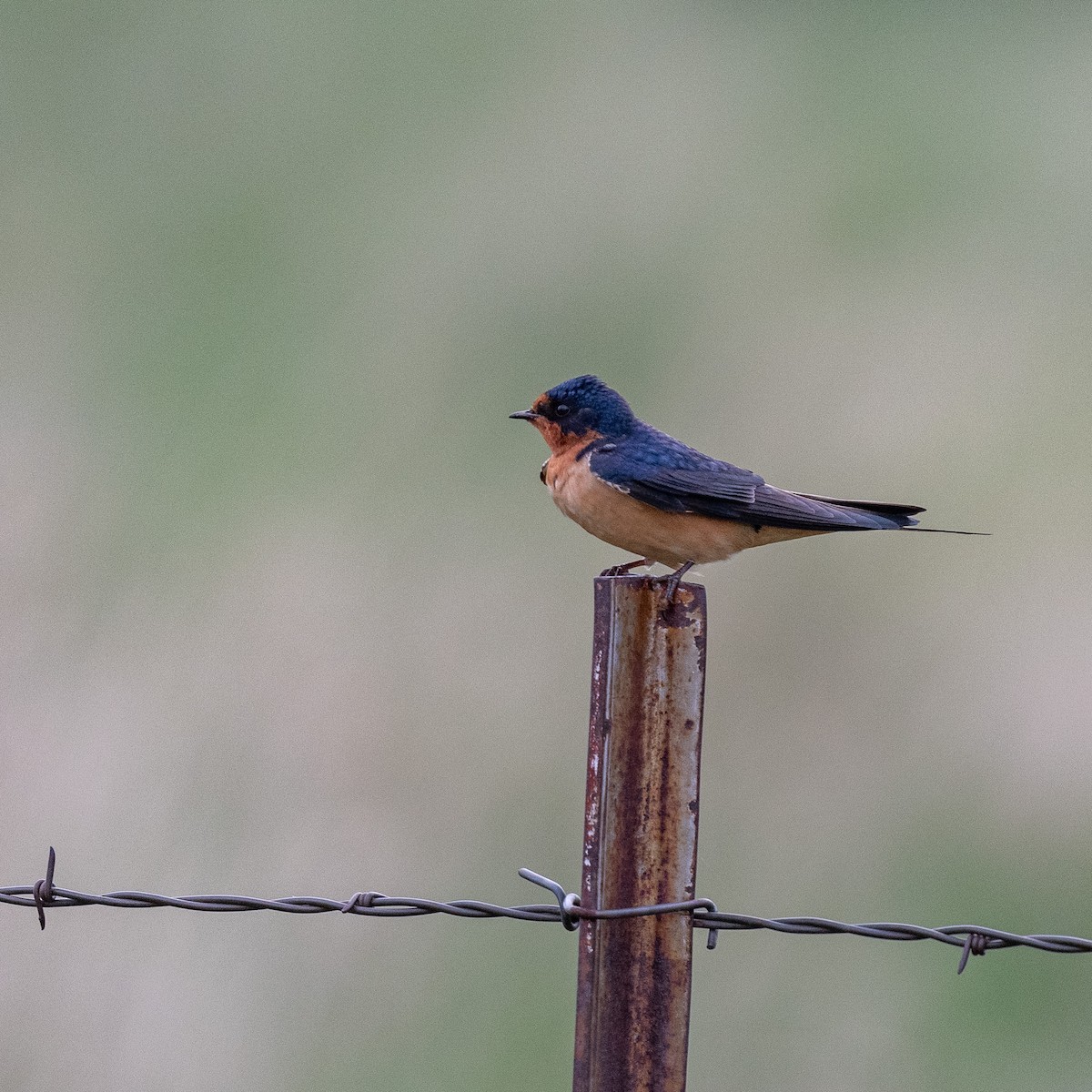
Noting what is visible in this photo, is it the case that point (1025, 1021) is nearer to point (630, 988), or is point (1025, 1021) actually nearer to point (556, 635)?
point (556, 635)

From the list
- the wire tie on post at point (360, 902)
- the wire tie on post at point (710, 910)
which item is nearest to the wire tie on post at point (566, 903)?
the wire tie on post at point (710, 910)

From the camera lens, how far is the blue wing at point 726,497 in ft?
12.5

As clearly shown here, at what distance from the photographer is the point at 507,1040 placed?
6.94m

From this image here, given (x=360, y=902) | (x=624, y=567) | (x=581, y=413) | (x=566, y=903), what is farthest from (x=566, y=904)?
(x=581, y=413)

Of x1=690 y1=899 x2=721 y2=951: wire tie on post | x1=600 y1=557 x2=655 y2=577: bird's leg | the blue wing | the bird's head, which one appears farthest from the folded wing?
x1=690 y1=899 x2=721 y2=951: wire tie on post

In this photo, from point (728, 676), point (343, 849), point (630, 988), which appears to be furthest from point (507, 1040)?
point (630, 988)

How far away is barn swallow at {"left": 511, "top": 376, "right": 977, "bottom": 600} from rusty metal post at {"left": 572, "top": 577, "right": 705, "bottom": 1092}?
1106mm

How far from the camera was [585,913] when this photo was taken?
261cm

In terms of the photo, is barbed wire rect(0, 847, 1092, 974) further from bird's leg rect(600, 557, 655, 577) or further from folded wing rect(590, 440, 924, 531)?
folded wing rect(590, 440, 924, 531)

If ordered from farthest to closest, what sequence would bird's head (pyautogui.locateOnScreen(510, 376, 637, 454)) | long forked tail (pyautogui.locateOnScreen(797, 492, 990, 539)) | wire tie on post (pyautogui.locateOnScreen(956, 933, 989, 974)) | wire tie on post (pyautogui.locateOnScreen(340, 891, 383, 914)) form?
bird's head (pyautogui.locateOnScreen(510, 376, 637, 454)) → long forked tail (pyautogui.locateOnScreen(797, 492, 990, 539)) → wire tie on post (pyautogui.locateOnScreen(340, 891, 383, 914)) → wire tie on post (pyautogui.locateOnScreen(956, 933, 989, 974))

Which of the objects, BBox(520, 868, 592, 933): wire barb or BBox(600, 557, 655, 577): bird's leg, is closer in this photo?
BBox(520, 868, 592, 933): wire barb

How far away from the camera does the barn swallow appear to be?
3.84m

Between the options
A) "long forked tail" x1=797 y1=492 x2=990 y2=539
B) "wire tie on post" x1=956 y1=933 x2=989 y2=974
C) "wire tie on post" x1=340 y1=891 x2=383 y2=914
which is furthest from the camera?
"long forked tail" x1=797 y1=492 x2=990 y2=539

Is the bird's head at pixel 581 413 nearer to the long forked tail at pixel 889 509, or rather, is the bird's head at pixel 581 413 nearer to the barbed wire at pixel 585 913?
the long forked tail at pixel 889 509
